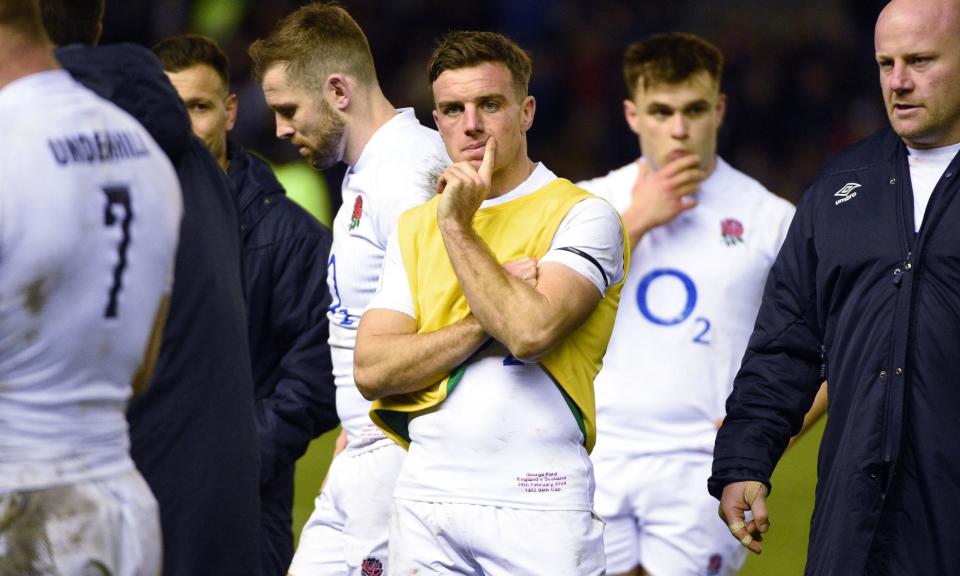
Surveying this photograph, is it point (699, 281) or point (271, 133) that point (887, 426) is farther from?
point (271, 133)

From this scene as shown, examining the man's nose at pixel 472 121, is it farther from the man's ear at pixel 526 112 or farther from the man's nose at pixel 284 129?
the man's nose at pixel 284 129

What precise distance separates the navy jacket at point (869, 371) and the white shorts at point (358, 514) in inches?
42.6

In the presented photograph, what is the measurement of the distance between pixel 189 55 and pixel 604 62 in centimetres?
957

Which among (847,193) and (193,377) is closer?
(193,377)

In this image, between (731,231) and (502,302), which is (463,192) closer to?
(502,302)

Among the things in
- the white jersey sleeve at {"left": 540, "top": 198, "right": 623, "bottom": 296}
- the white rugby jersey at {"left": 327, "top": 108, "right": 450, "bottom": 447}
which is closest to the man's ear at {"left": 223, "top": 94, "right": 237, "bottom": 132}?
the white rugby jersey at {"left": 327, "top": 108, "right": 450, "bottom": 447}

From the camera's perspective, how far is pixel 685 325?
235 inches

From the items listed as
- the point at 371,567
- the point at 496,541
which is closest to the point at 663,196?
the point at 371,567

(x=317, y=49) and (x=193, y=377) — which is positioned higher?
(x=317, y=49)

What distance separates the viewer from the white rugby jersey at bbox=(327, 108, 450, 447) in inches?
189

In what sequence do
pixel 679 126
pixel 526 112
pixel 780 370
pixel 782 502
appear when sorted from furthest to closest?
pixel 782 502 → pixel 679 126 → pixel 526 112 → pixel 780 370

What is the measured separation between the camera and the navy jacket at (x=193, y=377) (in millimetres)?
3482

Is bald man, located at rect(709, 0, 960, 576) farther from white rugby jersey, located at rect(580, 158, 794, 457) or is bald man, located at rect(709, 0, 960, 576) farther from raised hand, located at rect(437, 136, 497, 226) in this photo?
white rugby jersey, located at rect(580, 158, 794, 457)

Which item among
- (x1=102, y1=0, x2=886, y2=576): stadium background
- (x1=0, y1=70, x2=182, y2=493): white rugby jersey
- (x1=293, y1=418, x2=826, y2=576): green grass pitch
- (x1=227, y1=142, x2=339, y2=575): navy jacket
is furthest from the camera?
(x1=102, y1=0, x2=886, y2=576): stadium background
